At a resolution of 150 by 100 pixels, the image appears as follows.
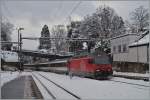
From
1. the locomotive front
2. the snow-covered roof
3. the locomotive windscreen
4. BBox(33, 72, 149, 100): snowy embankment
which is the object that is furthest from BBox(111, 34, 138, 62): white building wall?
BBox(33, 72, 149, 100): snowy embankment

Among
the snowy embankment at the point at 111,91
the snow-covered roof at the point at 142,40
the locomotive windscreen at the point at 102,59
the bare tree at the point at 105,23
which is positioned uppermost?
the bare tree at the point at 105,23

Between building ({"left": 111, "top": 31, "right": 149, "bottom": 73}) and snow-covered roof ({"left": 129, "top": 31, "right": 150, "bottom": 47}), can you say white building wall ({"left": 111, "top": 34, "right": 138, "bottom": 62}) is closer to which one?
building ({"left": 111, "top": 31, "right": 149, "bottom": 73})

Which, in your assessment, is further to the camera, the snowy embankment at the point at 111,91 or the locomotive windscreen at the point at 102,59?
the locomotive windscreen at the point at 102,59

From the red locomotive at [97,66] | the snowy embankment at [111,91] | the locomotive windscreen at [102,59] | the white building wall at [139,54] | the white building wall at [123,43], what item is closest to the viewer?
the snowy embankment at [111,91]

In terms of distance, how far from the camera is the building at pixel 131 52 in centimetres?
4642

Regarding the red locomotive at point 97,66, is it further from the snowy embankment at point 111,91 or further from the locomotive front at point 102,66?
the snowy embankment at point 111,91

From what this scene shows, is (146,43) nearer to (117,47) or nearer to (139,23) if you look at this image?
(117,47)

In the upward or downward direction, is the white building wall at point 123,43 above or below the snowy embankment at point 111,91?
above

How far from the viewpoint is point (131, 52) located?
5734 cm

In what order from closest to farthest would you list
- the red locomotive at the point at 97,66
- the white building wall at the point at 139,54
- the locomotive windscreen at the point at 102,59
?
the red locomotive at the point at 97,66
the locomotive windscreen at the point at 102,59
the white building wall at the point at 139,54

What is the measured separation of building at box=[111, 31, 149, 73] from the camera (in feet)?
152

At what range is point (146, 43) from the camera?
51.9 meters

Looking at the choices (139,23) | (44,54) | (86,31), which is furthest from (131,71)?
(44,54)

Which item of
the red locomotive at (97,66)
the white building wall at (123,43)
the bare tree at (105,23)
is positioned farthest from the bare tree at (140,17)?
the red locomotive at (97,66)
